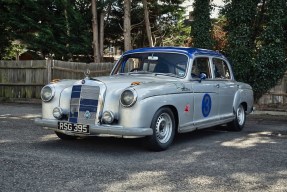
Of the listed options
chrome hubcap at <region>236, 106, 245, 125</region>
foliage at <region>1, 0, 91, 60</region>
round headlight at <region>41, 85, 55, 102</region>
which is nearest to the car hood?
round headlight at <region>41, 85, 55, 102</region>

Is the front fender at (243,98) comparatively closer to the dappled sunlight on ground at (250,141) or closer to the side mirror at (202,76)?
the dappled sunlight on ground at (250,141)

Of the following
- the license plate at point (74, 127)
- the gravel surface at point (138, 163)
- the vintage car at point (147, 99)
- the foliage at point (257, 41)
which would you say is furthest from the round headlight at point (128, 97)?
the foliage at point (257, 41)

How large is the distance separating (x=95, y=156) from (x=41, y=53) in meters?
15.7

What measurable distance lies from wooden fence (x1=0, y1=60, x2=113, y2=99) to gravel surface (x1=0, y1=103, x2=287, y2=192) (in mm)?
7021

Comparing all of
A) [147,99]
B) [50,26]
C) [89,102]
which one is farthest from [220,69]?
[50,26]

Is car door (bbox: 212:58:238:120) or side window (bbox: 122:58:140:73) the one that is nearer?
side window (bbox: 122:58:140:73)

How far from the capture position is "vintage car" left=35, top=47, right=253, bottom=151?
630 cm

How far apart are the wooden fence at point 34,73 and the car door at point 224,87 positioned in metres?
6.03

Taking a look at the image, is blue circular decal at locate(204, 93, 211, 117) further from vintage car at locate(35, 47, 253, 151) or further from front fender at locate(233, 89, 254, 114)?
front fender at locate(233, 89, 254, 114)

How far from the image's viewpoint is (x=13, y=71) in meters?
16.4

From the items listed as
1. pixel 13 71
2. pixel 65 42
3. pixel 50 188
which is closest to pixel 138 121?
pixel 50 188

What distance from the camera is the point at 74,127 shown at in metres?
6.50

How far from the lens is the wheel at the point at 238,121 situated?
951cm

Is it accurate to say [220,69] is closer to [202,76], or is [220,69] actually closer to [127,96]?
[202,76]
